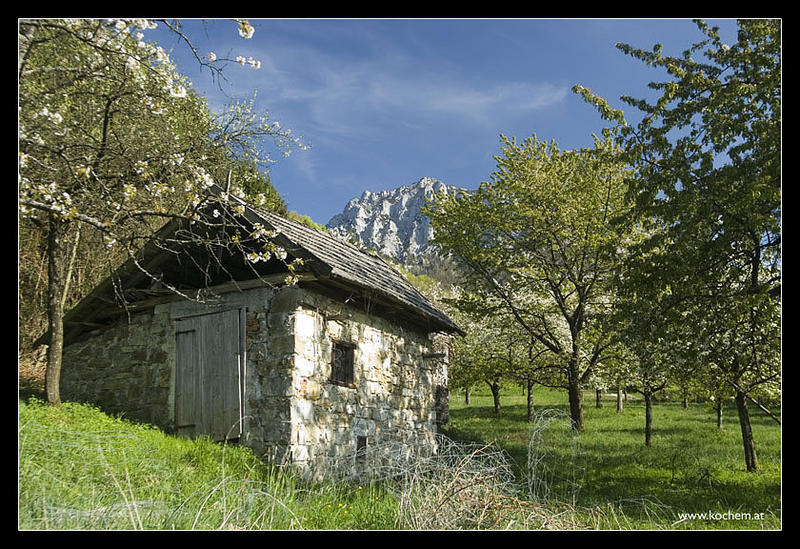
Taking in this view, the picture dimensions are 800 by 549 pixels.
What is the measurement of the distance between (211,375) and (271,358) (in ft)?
3.93

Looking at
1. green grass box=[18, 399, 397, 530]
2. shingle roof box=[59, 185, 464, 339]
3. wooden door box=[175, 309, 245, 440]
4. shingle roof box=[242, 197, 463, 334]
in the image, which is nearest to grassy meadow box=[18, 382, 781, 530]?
green grass box=[18, 399, 397, 530]

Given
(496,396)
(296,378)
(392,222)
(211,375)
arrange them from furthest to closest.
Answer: (392,222) < (496,396) < (211,375) < (296,378)

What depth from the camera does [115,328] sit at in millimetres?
10789

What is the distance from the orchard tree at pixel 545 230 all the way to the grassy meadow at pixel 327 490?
12.4 ft

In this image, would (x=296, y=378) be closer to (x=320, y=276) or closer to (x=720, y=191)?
(x=320, y=276)

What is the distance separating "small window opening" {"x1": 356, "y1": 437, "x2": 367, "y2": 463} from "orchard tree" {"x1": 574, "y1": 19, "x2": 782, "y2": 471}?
5561 mm

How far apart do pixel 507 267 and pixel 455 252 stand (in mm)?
1444

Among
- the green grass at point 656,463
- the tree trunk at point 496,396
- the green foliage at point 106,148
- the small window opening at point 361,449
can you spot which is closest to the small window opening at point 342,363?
the small window opening at point 361,449

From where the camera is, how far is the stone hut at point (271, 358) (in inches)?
351

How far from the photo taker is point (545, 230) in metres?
15.5

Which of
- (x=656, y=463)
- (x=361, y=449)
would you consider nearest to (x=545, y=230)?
(x=656, y=463)

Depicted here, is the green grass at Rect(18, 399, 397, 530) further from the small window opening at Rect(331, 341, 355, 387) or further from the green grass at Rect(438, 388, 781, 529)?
the green grass at Rect(438, 388, 781, 529)

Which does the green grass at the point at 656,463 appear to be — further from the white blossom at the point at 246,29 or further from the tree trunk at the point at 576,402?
the white blossom at the point at 246,29
